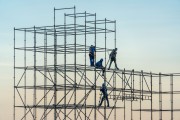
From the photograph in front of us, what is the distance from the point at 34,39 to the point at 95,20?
441 centimetres

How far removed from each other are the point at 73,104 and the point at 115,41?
720cm

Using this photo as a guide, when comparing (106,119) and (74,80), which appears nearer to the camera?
(74,80)

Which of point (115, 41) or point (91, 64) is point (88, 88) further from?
point (115, 41)

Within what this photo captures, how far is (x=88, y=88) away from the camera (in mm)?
52000

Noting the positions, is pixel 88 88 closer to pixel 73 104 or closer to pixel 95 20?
pixel 73 104

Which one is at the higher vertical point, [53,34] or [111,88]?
[53,34]

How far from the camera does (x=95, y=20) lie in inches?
2116

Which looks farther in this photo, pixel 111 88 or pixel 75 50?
pixel 111 88

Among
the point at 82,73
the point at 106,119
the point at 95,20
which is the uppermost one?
the point at 95,20

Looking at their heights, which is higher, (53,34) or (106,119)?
(53,34)

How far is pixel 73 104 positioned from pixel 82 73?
2143 mm

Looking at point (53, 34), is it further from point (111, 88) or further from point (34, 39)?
point (111, 88)

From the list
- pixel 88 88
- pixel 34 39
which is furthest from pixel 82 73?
pixel 34 39

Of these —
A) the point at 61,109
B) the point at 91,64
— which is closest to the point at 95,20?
the point at 91,64
